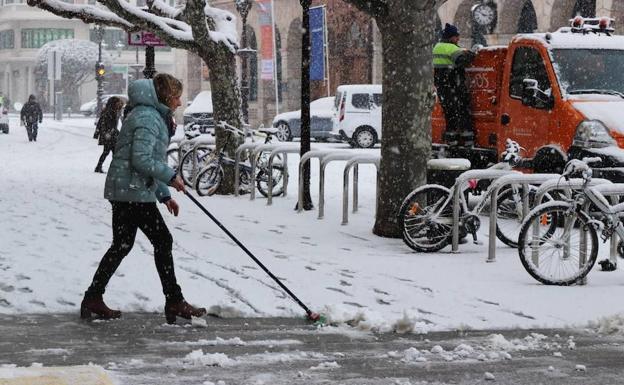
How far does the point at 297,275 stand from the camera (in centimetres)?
993

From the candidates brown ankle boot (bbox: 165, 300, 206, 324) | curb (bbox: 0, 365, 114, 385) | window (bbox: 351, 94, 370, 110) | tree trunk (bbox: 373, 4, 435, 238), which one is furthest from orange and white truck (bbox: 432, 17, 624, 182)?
window (bbox: 351, 94, 370, 110)

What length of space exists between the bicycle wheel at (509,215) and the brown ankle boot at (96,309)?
5.50 m


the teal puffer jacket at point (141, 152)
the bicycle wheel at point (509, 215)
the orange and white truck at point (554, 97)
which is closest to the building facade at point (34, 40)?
the orange and white truck at point (554, 97)

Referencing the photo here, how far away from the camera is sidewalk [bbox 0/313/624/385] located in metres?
6.26

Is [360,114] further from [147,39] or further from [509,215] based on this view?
[509,215]

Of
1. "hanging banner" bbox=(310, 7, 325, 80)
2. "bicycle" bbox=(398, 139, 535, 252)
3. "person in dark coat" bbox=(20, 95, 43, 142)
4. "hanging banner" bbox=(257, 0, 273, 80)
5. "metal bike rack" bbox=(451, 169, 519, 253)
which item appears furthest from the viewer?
"hanging banner" bbox=(257, 0, 273, 80)

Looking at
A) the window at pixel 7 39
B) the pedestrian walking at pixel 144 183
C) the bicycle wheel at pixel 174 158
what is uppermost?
the window at pixel 7 39

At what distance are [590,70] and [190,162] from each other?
28.0 feet

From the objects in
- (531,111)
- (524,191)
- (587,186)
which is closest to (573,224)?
(587,186)

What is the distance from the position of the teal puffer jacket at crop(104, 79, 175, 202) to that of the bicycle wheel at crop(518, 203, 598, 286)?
11.7ft

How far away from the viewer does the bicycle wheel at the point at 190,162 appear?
67.1ft

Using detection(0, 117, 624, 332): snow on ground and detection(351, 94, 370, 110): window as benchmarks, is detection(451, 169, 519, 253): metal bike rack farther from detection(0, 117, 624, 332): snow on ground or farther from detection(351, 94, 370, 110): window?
detection(351, 94, 370, 110): window

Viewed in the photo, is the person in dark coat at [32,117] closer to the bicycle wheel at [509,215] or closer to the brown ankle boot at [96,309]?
the bicycle wheel at [509,215]

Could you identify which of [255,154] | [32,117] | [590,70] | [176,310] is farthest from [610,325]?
[32,117]
